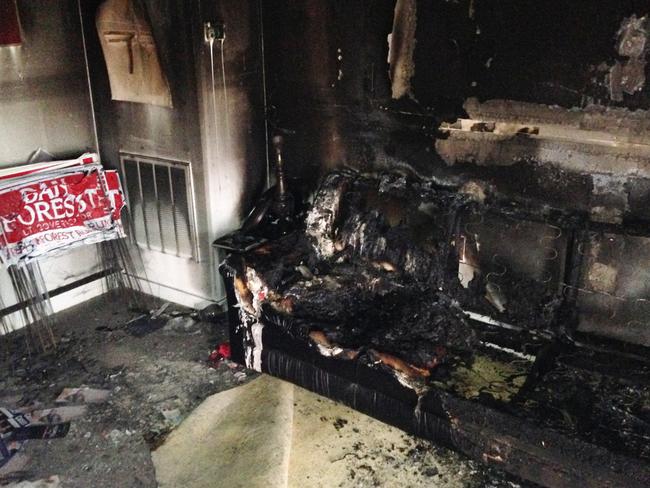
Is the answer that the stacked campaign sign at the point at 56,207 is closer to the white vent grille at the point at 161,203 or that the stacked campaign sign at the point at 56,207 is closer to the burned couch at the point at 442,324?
the white vent grille at the point at 161,203

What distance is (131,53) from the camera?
3863 mm

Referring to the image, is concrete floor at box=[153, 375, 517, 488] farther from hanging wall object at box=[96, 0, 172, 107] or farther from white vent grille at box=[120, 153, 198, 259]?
hanging wall object at box=[96, 0, 172, 107]

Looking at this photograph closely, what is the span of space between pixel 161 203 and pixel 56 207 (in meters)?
0.71

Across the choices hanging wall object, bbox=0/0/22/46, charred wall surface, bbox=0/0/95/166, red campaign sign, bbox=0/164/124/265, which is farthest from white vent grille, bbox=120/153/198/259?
hanging wall object, bbox=0/0/22/46

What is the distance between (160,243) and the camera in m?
4.37

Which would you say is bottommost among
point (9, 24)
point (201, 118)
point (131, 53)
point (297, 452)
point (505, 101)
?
point (297, 452)

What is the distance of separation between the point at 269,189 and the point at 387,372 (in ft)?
6.11

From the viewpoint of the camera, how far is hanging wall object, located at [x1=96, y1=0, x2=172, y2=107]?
377cm

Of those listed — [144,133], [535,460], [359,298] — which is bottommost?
[535,460]

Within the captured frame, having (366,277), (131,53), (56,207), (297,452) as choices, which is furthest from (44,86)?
(297,452)

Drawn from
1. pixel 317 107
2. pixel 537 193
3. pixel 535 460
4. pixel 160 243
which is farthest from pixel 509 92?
pixel 160 243

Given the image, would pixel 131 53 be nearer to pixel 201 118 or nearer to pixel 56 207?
pixel 201 118

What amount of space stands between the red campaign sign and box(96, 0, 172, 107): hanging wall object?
25.2 inches

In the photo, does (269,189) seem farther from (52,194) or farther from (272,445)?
(272,445)
